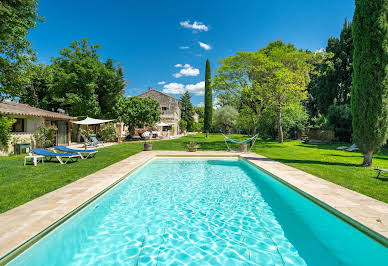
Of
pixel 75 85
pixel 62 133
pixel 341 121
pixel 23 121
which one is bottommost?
pixel 62 133

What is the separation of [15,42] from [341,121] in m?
25.7

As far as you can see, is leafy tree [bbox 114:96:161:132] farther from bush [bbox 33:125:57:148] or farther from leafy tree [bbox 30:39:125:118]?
bush [bbox 33:125:57:148]

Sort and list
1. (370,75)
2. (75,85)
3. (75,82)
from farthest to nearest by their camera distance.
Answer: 1. (75,85)
2. (75,82)
3. (370,75)

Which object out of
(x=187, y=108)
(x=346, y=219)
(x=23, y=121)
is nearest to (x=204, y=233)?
(x=346, y=219)

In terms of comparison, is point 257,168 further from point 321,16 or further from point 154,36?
point 154,36

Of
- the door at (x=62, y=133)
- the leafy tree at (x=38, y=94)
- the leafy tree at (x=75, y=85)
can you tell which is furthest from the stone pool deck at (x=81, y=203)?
the leafy tree at (x=38, y=94)

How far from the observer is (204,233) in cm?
337

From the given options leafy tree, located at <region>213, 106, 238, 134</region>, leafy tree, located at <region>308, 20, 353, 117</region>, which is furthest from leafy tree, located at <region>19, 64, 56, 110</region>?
leafy tree, located at <region>308, 20, 353, 117</region>

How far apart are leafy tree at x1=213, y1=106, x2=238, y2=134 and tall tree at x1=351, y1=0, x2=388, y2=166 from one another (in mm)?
31686

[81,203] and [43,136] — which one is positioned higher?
[43,136]

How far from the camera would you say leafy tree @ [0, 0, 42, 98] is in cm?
927

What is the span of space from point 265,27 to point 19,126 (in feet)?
62.5

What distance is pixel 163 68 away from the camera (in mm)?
29703

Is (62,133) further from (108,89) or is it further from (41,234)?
(41,234)
